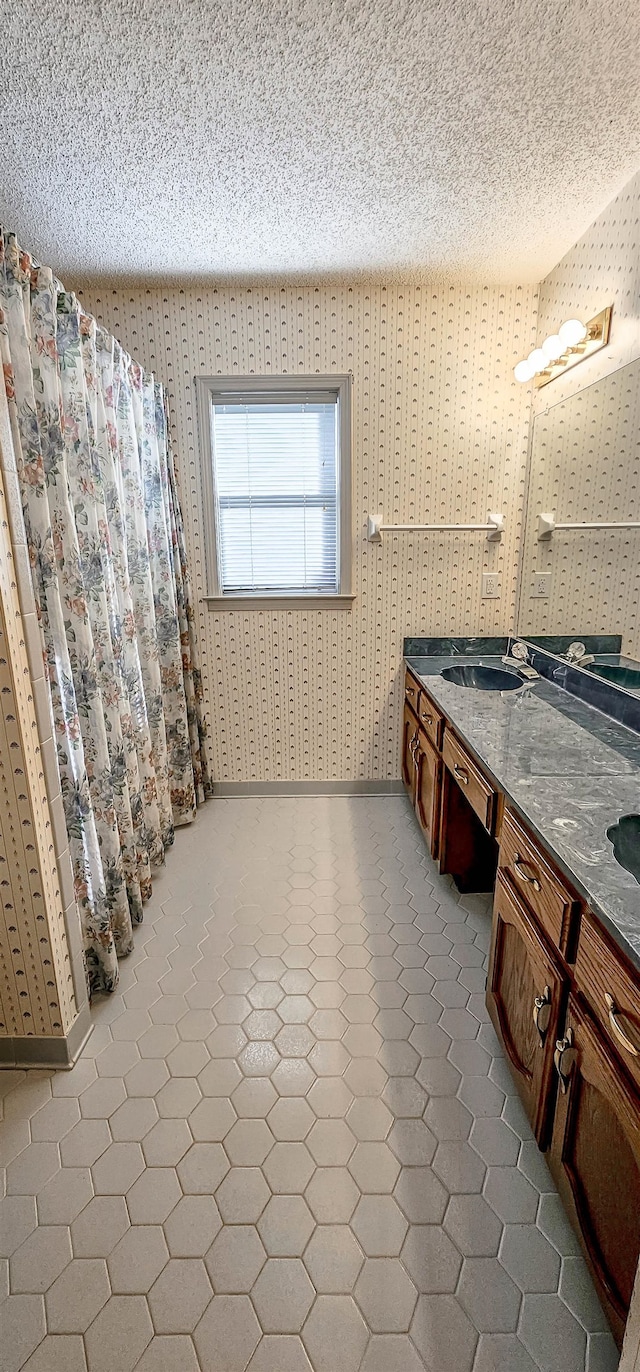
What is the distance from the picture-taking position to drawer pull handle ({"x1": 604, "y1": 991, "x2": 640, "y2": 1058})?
90 cm

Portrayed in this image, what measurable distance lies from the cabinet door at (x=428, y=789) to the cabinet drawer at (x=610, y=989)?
4.12ft

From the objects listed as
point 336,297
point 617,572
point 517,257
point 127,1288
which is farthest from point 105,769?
point 517,257

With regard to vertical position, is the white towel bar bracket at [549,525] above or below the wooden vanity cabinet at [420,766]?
above

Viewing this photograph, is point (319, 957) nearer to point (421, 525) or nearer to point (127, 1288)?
point (127, 1288)

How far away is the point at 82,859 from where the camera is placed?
183cm

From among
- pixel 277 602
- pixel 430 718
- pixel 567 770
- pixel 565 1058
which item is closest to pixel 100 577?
pixel 277 602

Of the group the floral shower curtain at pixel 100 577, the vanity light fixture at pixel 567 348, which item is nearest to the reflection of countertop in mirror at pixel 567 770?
the floral shower curtain at pixel 100 577

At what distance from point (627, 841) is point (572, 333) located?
1883 mm

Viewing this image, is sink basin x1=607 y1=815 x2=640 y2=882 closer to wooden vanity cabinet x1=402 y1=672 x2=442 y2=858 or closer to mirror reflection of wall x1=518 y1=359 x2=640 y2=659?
mirror reflection of wall x1=518 y1=359 x2=640 y2=659

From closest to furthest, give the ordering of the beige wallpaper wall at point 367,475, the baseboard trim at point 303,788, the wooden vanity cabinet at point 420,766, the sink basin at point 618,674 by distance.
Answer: the sink basin at point 618,674 < the wooden vanity cabinet at point 420,766 < the beige wallpaper wall at point 367,475 < the baseboard trim at point 303,788

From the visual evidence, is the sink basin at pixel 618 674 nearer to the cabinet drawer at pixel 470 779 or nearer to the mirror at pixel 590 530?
the mirror at pixel 590 530

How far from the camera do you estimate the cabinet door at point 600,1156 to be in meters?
0.96

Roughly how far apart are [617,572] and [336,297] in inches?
72.2

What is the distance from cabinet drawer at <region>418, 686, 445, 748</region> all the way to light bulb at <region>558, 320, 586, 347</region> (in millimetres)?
1398
